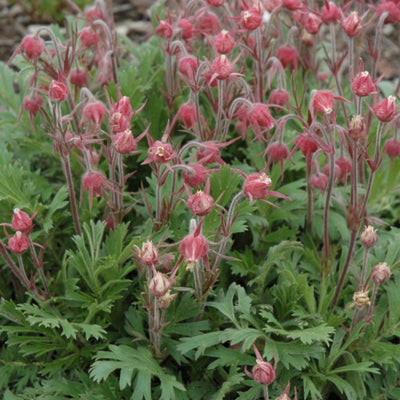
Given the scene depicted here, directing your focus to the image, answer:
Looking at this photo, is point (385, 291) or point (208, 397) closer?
point (208, 397)

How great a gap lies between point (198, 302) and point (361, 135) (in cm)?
90

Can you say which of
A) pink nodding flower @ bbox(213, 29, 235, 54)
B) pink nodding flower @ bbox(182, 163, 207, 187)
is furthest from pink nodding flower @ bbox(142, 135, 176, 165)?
pink nodding flower @ bbox(213, 29, 235, 54)

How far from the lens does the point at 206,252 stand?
204 cm

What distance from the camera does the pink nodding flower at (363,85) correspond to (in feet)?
6.87

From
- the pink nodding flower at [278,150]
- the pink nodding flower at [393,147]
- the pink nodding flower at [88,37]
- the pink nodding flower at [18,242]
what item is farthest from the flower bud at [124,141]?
the pink nodding flower at [393,147]

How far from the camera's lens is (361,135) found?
7.04 ft

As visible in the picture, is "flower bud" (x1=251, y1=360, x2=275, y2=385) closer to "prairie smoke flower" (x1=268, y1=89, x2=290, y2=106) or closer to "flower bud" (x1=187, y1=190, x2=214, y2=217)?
"flower bud" (x1=187, y1=190, x2=214, y2=217)

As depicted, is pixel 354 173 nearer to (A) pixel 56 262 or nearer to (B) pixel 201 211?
(B) pixel 201 211

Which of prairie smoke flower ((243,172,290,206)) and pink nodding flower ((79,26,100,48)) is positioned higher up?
pink nodding flower ((79,26,100,48))

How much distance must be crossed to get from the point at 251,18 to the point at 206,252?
1.00 metres

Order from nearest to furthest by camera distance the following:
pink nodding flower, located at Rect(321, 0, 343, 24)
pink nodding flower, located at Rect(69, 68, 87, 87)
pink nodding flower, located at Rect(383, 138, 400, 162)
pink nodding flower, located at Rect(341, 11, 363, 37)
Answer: pink nodding flower, located at Rect(341, 11, 363, 37)
pink nodding flower, located at Rect(321, 0, 343, 24)
pink nodding flower, located at Rect(383, 138, 400, 162)
pink nodding flower, located at Rect(69, 68, 87, 87)

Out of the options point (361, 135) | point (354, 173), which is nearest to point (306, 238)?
point (354, 173)

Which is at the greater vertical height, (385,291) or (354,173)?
(354,173)

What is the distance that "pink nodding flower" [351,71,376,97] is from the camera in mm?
2094
